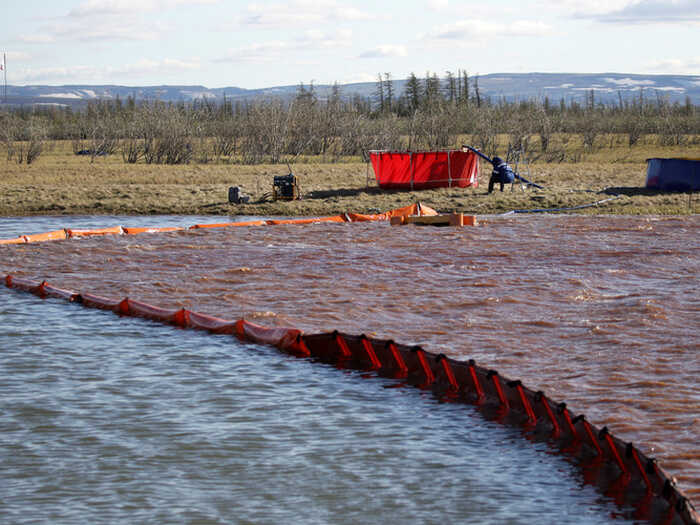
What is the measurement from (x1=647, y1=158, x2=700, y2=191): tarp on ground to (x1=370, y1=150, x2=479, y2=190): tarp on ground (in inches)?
241

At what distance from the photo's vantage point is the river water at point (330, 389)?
25.9 feet

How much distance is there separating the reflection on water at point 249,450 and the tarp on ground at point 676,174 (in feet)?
78.4

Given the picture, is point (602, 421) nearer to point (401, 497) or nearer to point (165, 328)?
point (401, 497)

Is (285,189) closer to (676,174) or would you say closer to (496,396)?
(676,174)

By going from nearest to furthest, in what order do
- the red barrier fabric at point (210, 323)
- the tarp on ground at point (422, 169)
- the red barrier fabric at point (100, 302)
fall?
the red barrier fabric at point (210, 323) < the red barrier fabric at point (100, 302) < the tarp on ground at point (422, 169)

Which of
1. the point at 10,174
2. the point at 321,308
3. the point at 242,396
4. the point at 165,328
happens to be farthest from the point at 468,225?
the point at 10,174

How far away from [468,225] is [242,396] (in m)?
16.7

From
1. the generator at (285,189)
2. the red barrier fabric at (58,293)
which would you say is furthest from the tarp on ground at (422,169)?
the red barrier fabric at (58,293)

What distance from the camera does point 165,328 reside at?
46.9 ft

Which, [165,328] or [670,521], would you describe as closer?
[670,521]

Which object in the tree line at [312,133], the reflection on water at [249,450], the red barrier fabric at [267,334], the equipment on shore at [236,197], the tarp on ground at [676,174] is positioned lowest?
the reflection on water at [249,450]

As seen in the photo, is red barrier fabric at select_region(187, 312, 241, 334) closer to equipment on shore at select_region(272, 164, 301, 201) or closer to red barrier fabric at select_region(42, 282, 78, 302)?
red barrier fabric at select_region(42, 282, 78, 302)

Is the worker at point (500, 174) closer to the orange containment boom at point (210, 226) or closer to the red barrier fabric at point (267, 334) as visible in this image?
the orange containment boom at point (210, 226)

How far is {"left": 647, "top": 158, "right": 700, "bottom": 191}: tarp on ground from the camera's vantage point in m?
33.0
